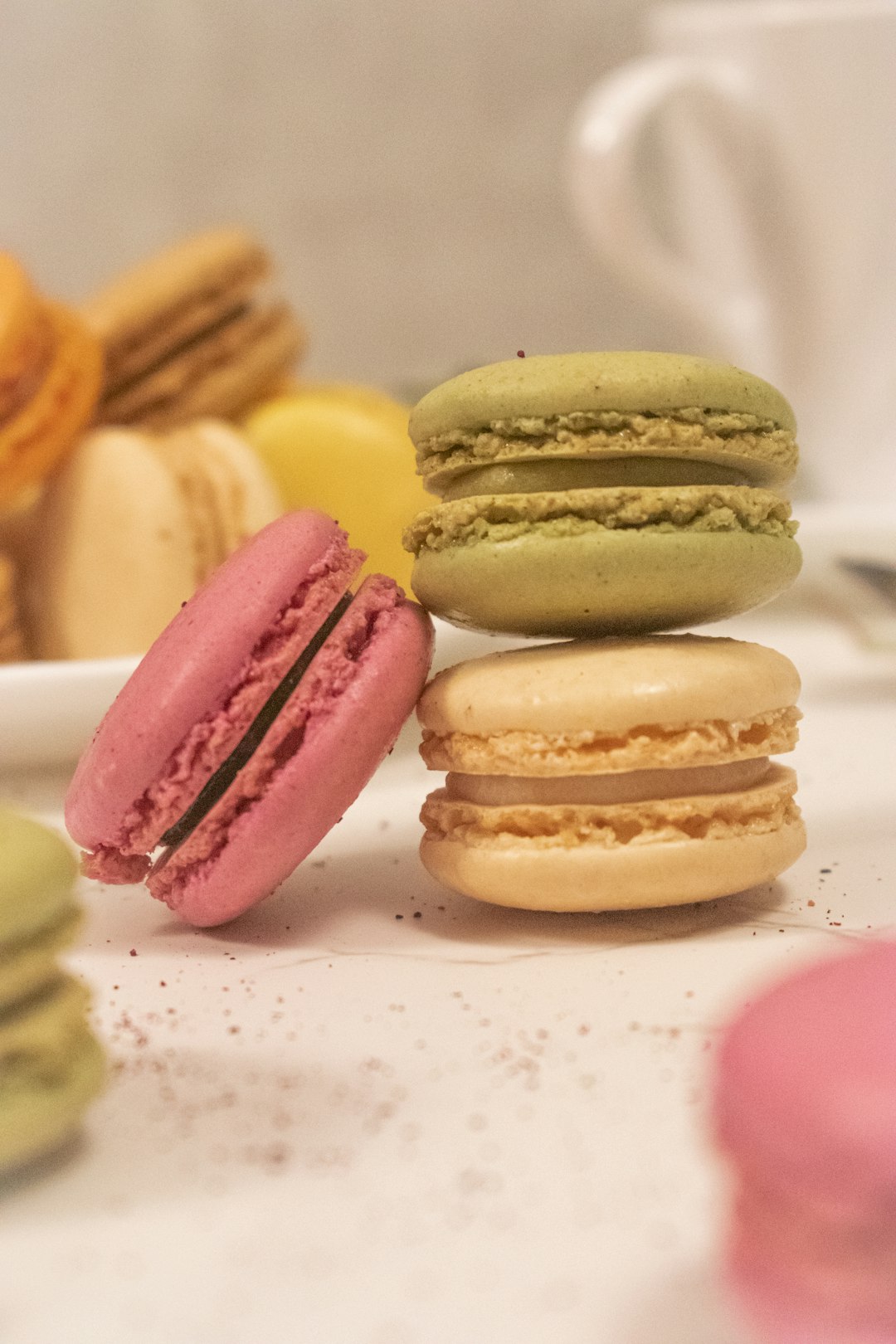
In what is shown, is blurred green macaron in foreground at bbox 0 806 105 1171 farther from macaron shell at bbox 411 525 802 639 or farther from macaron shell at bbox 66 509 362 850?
macaron shell at bbox 411 525 802 639

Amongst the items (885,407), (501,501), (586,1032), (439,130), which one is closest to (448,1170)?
(586,1032)

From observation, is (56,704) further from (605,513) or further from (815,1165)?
(815,1165)

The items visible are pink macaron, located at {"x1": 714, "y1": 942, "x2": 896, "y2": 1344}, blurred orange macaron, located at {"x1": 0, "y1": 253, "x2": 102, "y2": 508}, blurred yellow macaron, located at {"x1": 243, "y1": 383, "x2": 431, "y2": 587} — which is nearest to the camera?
pink macaron, located at {"x1": 714, "y1": 942, "x2": 896, "y2": 1344}

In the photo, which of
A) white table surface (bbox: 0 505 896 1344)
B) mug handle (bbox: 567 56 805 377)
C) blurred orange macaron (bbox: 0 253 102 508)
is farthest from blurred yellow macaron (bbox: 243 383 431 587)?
white table surface (bbox: 0 505 896 1344)

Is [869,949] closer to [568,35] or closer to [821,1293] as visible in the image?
[821,1293]

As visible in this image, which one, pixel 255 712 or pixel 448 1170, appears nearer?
pixel 448 1170

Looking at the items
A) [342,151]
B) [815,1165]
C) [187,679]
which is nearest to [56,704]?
[187,679]
